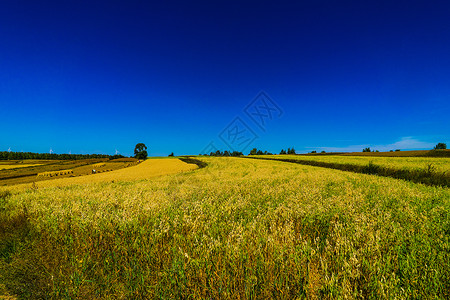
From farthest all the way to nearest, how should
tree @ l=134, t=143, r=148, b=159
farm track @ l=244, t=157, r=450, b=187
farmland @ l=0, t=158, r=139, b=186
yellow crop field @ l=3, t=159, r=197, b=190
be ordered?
tree @ l=134, t=143, r=148, b=159 < farmland @ l=0, t=158, r=139, b=186 < yellow crop field @ l=3, t=159, r=197, b=190 < farm track @ l=244, t=157, r=450, b=187

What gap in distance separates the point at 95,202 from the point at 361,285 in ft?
21.6

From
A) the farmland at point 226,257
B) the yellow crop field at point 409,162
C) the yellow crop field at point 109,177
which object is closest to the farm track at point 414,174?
the yellow crop field at point 409,162

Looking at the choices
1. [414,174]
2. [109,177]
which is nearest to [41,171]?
[109,177]

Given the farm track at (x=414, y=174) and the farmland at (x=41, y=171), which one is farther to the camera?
the farmland at (x=41, y=171)

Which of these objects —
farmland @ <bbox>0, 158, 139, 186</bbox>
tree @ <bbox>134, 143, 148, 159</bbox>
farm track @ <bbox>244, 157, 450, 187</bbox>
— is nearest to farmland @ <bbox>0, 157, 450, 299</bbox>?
farm track @ <bbox>244, 157, 450, 187</bbox>

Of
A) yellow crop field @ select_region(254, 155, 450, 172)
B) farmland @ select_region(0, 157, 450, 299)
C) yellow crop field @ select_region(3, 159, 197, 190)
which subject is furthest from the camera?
yellow crop field @ select_region(3, 159, 197, 190)

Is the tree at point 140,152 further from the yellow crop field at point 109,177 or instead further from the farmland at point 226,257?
the farmland at point 226,257

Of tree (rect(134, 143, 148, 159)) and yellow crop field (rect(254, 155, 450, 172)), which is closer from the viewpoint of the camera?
yellow crop field (rect(254, 155, 450, 172))

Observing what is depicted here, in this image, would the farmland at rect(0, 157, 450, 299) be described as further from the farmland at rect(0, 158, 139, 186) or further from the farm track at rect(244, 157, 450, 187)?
the farmland at rect(0, 158, 139, 186)

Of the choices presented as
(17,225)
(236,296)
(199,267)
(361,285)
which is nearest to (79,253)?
(199,267)

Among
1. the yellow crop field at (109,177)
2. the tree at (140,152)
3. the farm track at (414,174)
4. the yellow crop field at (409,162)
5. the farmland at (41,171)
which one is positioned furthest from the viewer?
the tree at (140,152)

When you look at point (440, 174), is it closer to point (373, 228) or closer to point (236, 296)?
point (373, 228)

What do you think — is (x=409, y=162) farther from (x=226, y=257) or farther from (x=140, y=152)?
(x=140, y=152)

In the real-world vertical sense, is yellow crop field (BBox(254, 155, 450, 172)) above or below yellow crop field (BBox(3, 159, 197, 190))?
above
